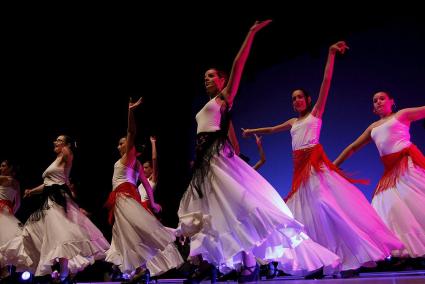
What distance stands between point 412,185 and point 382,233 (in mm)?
621

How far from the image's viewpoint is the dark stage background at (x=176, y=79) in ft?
16.8

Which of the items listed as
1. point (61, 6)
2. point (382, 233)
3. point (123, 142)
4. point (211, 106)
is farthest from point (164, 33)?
point (382, 233)

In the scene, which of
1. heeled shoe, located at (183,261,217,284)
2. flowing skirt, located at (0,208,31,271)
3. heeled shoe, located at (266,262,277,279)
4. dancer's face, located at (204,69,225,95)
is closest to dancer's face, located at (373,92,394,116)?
dancer's face, located at (204,69,225,95)

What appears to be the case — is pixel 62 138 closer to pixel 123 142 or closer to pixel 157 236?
pixel 123 142

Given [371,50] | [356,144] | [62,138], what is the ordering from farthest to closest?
1. [371,50]
2. [62,138]
3. [356,144]

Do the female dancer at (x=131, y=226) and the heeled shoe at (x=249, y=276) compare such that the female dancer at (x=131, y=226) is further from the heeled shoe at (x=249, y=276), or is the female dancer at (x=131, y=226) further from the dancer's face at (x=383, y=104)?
the dancer's face at (x=383, y=104)

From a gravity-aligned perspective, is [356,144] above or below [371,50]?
below

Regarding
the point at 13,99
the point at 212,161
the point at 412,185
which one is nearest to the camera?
the point at 212,161

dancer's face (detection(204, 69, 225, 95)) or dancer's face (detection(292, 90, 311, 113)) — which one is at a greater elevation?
dancer's face (detection(204, 69, 225, 95))

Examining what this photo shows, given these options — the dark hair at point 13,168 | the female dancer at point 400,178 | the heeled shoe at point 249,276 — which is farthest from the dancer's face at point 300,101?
the dark hair at point 13,168

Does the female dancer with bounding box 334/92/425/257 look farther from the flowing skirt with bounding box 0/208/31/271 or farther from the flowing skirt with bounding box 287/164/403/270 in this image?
the flowing skirt with bounding box 0/208/31/271

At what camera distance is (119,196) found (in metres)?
3.99

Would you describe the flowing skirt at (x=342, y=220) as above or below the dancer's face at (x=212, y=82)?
below

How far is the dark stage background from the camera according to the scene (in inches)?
202
